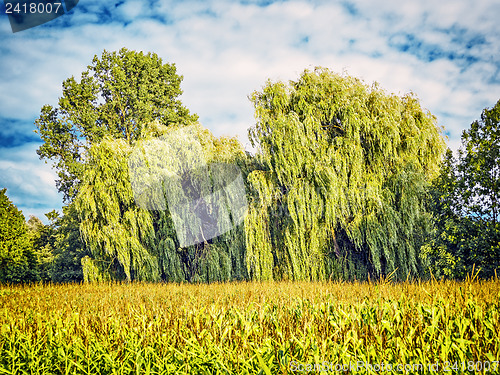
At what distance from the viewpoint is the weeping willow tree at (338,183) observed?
1014cm

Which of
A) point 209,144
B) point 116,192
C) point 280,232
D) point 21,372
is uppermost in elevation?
point 209,144

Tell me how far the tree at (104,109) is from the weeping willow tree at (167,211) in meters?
7.14

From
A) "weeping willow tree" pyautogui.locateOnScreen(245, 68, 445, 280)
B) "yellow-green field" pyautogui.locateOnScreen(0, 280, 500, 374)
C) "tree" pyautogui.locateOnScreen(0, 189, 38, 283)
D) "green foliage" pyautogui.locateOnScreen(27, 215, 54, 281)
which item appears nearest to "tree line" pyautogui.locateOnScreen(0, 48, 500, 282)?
"weeping willow tree" pyautogui.locateOnScreen(245, 68, 445, 280)

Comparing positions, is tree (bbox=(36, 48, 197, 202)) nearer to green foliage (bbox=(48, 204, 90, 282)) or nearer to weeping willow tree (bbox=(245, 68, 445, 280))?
green foliage (bbox=(48, 204, 90, 282))

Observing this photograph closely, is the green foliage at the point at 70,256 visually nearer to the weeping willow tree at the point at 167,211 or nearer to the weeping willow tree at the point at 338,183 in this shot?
the weeping willow tree at the point at 167,211

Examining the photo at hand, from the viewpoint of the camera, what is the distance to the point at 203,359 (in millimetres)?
3209

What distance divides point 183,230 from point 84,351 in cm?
804

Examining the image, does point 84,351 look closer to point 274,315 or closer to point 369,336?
point 274,315

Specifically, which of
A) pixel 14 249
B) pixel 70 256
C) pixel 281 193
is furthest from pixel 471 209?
pixel 14 249

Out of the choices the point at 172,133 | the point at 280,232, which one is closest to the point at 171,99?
the point at 172,133

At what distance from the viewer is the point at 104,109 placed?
65.9ft

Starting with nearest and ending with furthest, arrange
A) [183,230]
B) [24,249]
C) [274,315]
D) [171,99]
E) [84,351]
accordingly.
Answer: [84,351]
[274,315]
[183,230]
[24,249]
[171,99]

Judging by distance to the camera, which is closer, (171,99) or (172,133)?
(172,133)

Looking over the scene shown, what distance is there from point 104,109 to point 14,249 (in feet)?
30.6
